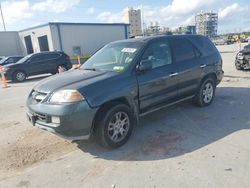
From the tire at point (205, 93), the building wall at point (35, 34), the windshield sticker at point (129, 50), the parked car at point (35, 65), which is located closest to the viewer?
the windshield sticker at point (129, 50)

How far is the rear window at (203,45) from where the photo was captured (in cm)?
618

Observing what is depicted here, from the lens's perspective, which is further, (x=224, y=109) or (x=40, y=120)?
(x=224, y=109)

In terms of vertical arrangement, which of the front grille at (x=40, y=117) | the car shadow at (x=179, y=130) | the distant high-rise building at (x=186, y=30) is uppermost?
the distant high-rise building at (x=186, y=30)

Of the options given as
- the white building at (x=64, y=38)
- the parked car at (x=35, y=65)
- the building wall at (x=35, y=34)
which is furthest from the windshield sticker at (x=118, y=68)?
the building wall at (x=35, y=34)

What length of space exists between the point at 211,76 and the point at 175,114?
140 cm

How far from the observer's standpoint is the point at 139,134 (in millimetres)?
4945

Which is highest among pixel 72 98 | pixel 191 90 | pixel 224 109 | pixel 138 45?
pixel 138 45

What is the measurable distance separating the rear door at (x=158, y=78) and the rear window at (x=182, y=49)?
203 millimetres

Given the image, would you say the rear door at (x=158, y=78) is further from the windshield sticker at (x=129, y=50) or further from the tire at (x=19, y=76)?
the tire at (x=19, y=76)

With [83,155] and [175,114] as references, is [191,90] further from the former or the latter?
[83,155]

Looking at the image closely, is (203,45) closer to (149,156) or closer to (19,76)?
(149,156)

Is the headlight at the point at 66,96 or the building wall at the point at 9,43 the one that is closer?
the headlight at the point at 66,96

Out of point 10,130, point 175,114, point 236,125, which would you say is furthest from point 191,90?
point 10,130

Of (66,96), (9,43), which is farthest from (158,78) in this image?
(9,43)
